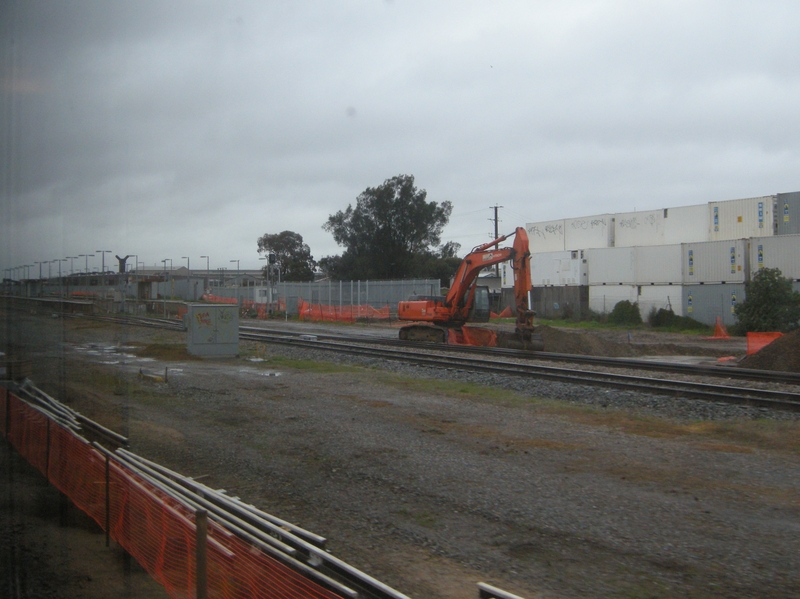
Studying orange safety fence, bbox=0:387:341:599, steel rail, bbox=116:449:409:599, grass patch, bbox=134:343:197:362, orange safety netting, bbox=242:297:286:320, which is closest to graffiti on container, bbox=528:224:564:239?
orange safety netting, bbox=242:297:286:320

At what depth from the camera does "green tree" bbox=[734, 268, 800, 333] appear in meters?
30.4

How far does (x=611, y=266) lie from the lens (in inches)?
1747

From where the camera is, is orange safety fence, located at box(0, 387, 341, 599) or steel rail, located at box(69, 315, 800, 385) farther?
steel rail, located at box(69, 315, 800, 385)

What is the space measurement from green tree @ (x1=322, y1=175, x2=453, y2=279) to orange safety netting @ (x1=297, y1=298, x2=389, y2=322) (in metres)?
15.7

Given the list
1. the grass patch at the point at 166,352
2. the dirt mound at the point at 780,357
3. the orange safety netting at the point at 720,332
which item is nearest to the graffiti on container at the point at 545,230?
the orange safety netting at the point at 720,332

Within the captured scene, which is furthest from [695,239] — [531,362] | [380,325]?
[531,362]

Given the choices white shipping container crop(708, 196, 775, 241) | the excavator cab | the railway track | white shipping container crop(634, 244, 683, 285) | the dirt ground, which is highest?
white shipping container crop(708, 196, 775, 241)

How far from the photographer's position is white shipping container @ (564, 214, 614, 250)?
53375mm

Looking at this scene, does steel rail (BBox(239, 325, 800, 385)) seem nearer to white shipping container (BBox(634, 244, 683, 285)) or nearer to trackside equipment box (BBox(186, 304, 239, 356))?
trackside equipment box (BBox(186, 304, 239, 356))

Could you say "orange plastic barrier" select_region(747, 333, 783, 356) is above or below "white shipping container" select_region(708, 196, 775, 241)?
below

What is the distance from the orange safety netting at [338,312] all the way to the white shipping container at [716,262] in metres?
18.6

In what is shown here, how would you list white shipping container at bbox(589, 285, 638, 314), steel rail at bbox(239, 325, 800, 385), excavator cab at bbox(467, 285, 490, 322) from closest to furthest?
steel rail at bbox(239, 325, 800, 385)
excavator cab at bbox(467, 285, 490, 322)
white shipping container at bbox(589, 285, 638, 314)

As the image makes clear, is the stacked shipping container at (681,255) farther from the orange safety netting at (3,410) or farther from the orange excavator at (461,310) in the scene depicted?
the orange safety netting at (3,410)

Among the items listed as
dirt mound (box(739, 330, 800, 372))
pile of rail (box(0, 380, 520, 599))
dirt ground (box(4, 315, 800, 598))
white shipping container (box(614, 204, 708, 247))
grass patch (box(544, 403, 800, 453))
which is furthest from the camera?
white shipping container (box(614, 204, 708, 247))
